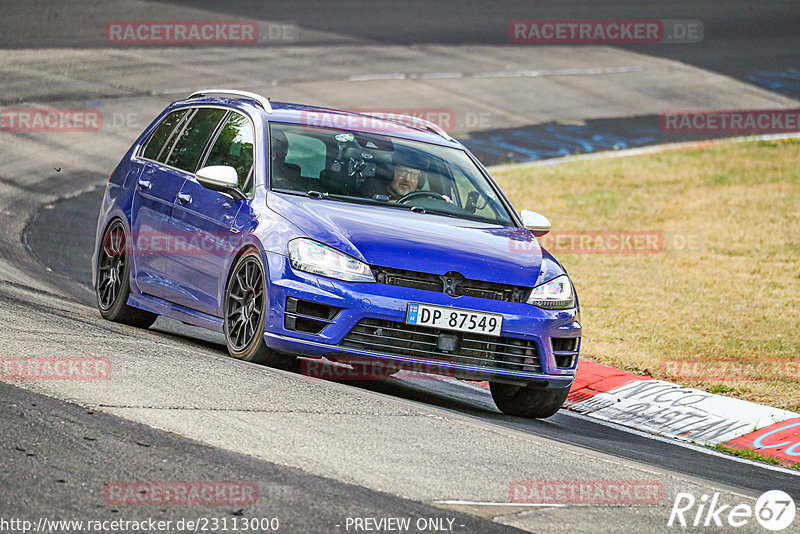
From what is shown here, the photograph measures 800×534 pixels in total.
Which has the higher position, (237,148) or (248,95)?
(248,95)

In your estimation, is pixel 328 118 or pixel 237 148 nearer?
pixel 237 148

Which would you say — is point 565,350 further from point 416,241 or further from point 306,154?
point 306,154

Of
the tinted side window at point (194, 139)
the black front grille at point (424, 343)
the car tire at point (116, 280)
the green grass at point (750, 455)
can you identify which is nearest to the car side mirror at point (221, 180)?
the tinted side window at point (194, 139)

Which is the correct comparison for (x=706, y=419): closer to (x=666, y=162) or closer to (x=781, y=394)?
(x=781, y=394)

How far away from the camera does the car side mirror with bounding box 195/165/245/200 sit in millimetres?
8359

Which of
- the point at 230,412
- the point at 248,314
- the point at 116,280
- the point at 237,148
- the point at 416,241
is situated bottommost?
the point at 230,412

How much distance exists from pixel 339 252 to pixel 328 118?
1976 millimetres

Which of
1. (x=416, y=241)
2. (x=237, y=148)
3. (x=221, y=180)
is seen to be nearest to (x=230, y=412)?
(x=416, y=241)

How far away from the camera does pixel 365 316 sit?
25.0ft

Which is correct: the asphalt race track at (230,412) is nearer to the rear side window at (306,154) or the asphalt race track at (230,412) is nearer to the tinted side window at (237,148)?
the tinted side window at (237,148)

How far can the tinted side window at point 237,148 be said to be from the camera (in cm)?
873

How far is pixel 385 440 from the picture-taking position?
251 inches

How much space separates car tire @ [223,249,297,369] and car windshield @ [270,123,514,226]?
0.62 m

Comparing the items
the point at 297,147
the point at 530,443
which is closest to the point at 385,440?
the point at 530,443
